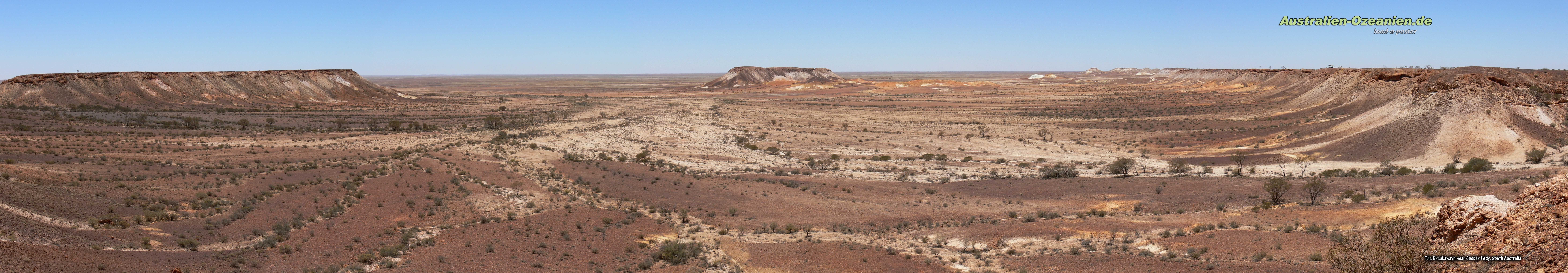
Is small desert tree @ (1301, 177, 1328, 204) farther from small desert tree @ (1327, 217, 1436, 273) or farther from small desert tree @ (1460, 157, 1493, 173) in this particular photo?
small desert tree @ (1460, 157, 1493, 173)

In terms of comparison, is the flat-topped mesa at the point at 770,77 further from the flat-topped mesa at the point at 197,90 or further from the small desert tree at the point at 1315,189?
the small desert tree at the point at 1315,189

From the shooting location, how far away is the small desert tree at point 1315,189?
69.4ft

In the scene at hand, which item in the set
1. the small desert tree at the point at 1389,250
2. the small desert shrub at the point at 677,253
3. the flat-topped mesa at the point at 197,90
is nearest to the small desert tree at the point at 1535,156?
the small desert tree at the point at 1389,250

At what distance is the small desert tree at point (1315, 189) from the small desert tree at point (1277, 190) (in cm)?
51

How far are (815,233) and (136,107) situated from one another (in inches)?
2785

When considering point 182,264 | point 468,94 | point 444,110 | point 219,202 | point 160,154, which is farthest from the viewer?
point 468,94

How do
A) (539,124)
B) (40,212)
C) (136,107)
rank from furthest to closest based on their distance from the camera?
(136,107)
(539,124)
(40,212)

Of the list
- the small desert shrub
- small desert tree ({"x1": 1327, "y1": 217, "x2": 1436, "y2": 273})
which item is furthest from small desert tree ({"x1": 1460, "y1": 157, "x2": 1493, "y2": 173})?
the small desert shrub

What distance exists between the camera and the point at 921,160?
37.7 meters

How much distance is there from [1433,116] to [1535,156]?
29.4 feet

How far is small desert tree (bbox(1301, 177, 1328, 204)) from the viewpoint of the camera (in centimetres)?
2114

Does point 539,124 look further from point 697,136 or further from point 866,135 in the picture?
point 866,135

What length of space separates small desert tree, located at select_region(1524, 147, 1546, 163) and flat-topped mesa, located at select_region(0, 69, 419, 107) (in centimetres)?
9012

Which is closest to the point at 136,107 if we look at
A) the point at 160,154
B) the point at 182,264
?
the point at 160,154
